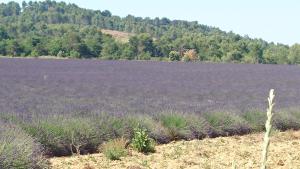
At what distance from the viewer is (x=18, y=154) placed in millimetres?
8602

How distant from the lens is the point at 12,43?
97312 millimetres

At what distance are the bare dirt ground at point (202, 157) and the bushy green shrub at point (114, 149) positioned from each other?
0.36 feet

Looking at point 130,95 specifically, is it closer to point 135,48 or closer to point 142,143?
point 142,143

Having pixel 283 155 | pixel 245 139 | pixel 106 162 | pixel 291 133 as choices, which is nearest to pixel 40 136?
pixel 106 162

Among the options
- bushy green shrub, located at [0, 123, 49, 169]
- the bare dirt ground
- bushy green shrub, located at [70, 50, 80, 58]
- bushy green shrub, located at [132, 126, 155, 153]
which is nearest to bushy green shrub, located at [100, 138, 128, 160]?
the bare dirt ground

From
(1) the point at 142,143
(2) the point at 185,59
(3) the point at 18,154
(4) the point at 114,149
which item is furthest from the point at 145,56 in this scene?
(3) the point at 18,154

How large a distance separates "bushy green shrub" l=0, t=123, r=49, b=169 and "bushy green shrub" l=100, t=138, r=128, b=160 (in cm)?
177

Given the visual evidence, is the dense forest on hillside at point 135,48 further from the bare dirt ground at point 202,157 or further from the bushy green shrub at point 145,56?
the bare dirt ground at point 202,157

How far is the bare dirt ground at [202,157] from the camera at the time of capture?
10.8 meters

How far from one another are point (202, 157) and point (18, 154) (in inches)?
186

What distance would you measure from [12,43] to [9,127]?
8934 centimetres

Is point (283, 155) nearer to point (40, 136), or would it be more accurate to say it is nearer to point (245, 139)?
point (245, 139)

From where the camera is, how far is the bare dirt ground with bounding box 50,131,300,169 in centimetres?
1085

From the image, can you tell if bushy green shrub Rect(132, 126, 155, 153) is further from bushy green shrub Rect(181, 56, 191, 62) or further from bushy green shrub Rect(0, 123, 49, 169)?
bushy green shrub Rect(181, 56, 191, 62)
